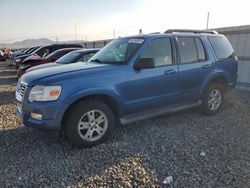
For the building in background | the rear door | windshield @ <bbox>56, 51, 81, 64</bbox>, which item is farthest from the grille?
the building in background

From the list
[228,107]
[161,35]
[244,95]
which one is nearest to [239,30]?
[244,95]

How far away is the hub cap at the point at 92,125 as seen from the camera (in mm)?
4449

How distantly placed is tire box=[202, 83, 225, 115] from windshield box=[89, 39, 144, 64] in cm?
212

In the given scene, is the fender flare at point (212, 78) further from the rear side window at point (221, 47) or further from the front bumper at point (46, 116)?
the front bumper at point (46, 116)

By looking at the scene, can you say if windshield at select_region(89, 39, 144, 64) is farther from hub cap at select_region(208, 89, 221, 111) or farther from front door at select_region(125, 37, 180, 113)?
hub cap at select_region(208, 89, 221, 111)

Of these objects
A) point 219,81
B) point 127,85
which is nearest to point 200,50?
point 219,81

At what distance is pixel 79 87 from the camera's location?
4270 millimetres

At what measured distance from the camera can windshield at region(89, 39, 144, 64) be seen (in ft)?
16.6

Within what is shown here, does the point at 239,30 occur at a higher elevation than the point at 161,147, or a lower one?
higher

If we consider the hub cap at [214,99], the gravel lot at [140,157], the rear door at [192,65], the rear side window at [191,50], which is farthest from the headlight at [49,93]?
the hub cap at [214,99]

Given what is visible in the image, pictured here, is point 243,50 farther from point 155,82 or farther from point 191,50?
point 155,82

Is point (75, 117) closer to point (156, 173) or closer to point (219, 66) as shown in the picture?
point (156, 173)

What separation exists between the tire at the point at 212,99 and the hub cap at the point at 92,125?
2.65 m

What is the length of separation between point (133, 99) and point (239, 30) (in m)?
5.79
